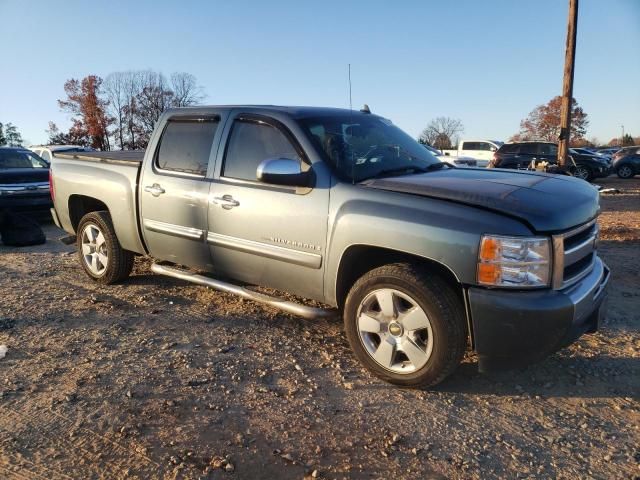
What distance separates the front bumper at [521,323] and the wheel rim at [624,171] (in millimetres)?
25023

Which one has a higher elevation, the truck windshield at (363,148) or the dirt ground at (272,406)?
the truck windshield at (363,148)

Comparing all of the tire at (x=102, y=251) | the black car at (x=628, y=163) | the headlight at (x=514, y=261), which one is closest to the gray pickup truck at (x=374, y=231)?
the headlight at (x=514, y=261)

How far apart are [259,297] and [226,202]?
791mm

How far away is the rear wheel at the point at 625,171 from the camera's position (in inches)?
950

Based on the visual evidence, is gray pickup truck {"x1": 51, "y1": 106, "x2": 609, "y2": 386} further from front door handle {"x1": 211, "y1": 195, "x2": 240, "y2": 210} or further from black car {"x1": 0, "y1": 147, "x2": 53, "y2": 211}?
black car {"x1": 0, "y1": 147, "x2": 53, "y2": 211}

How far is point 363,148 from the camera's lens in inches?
156

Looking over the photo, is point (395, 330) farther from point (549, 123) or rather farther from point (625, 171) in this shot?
point (549, 123)

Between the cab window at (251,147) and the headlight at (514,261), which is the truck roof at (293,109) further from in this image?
the headlight at (514,261)

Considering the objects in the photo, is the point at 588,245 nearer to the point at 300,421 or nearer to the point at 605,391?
the point at 605,391

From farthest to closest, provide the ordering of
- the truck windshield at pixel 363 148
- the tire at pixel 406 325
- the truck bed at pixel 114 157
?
the truck bed at pixel 114 157, the truck windshield at pixel 363 148, the tire at pixel 406 325

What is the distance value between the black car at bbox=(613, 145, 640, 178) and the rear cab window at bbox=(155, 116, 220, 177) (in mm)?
25034

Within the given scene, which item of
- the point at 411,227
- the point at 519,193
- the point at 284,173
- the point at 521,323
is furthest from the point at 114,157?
the point at 521,323

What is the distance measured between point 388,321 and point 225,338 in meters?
1.43

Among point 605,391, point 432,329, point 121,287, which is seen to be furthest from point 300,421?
point 121,287
